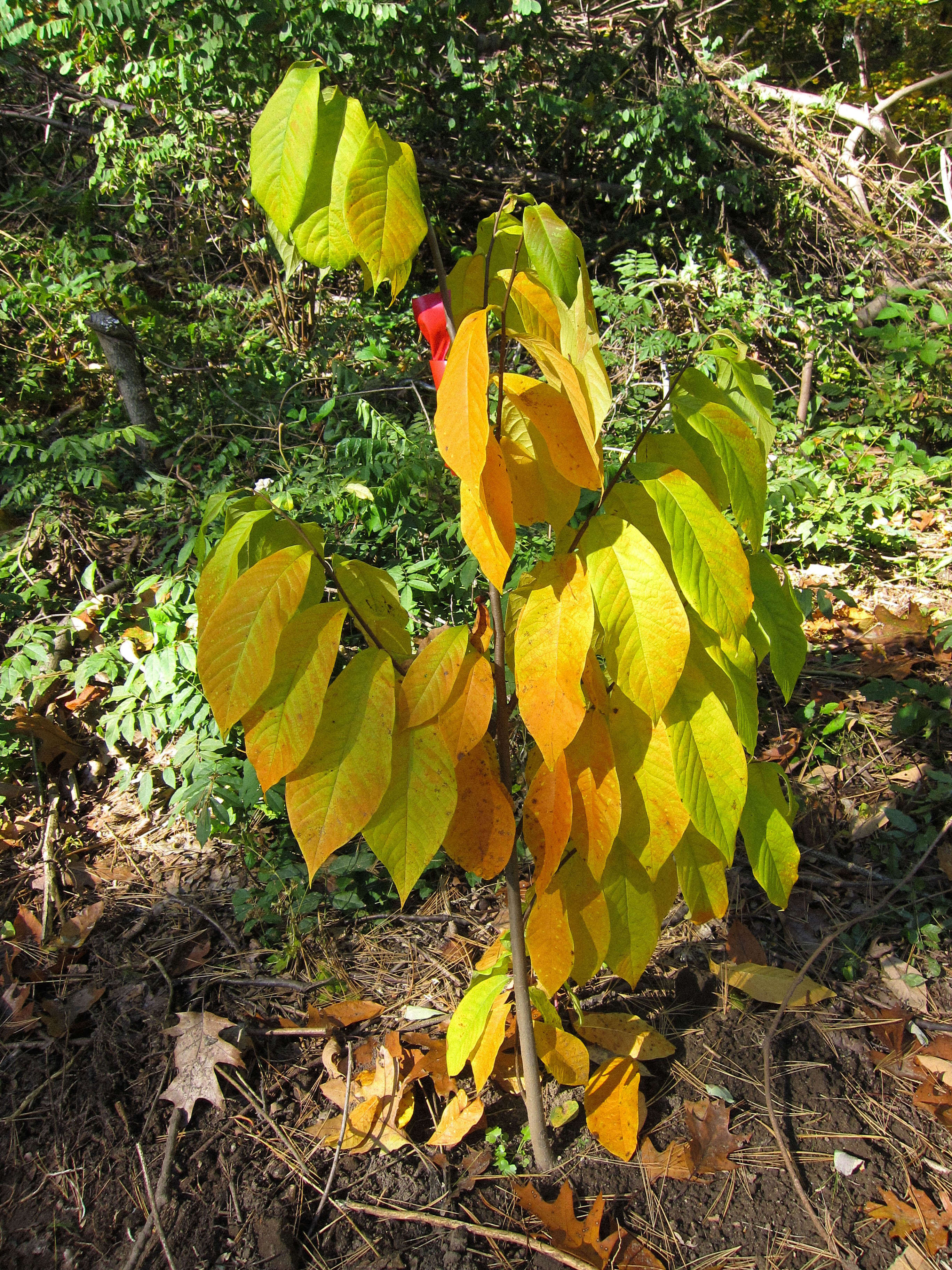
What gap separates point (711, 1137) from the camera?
1310 mm

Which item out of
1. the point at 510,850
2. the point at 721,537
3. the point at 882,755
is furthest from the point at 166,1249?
the point at 882,755

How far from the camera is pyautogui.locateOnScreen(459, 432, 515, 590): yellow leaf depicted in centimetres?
67

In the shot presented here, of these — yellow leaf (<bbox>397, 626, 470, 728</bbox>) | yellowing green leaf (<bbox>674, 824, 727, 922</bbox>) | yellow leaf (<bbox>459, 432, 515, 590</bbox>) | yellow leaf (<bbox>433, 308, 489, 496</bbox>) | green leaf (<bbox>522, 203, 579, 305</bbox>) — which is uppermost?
green leaf (<bbox>522, 203, 579, 305</bbox>)

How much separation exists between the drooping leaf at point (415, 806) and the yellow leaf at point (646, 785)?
0.19 meters

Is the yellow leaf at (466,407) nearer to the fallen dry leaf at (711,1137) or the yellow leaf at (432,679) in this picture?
the yellow leaf at (432,679)

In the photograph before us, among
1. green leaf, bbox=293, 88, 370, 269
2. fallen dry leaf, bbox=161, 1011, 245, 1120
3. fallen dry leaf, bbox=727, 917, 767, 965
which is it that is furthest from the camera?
fallen dry leaf, bbox=727, 917, 767, 965

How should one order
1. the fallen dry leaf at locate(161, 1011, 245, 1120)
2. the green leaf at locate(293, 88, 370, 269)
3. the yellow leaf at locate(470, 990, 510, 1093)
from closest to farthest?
the green leaf at locate(293, 88, 370, 269)
the yellow leaf at locate(470, 990, 510, 1093)
the fallen dry leaf at locate(161, 1011, 245, 1120)

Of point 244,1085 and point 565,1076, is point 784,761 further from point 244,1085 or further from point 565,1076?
point 244,1085

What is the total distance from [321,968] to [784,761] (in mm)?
1348

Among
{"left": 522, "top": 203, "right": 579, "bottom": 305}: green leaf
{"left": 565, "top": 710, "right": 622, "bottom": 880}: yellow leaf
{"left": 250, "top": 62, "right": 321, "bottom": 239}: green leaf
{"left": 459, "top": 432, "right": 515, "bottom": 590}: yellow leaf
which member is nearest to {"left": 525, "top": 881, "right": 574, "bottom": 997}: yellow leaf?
{"left": 565, "top": 710, "right": 622, "bottom": 880}: yellow leaf

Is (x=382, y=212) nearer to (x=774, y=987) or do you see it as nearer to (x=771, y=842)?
(x=771, y=842)

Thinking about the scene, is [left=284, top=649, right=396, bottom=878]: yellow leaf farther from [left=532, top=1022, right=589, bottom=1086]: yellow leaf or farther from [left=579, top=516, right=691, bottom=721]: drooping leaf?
[left=532, top=1022, right=589, bottom=1086]: yellow leaf

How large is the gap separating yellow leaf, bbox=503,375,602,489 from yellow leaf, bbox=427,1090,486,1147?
110cm

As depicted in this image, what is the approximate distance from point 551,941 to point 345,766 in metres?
0.41
